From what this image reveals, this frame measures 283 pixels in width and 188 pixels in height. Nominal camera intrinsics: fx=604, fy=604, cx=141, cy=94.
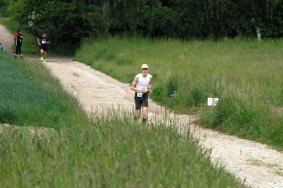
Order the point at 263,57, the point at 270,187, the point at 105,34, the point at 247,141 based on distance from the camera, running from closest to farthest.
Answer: the point at 270,187 < the point at 247,141 < the point at 263,57 < the point at 105,34

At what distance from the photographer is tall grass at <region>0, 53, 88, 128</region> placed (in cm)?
1305

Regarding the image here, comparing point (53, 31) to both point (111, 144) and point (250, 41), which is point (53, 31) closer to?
point (250, 41)

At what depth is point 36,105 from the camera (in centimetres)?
1409

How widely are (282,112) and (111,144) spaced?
7856mm

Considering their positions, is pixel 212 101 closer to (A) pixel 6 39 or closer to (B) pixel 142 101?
(B) pixel 142 101

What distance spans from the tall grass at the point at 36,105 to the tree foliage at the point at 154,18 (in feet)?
72.3

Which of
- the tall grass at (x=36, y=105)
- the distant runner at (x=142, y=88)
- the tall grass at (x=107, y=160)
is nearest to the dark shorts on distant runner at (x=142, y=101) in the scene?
the distant runner at (x=142, y=88)

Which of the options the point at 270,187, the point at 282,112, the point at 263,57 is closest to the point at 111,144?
the point at 270,187

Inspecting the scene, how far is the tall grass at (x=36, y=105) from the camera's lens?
13.1 meters

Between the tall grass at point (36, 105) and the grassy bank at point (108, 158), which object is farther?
the tall grass at point (36, 105)

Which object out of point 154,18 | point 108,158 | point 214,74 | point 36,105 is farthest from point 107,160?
point 154,18

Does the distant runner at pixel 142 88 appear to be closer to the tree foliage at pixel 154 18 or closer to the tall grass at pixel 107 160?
the tall grass at pixel 107 160

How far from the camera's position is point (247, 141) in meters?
14.1

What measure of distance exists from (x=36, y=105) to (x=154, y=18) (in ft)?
99.5
